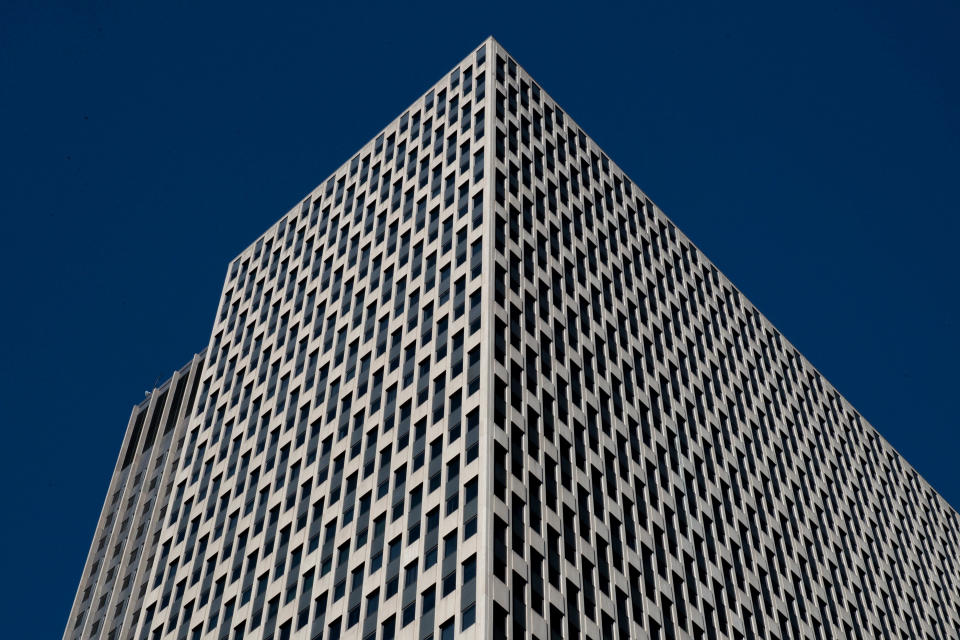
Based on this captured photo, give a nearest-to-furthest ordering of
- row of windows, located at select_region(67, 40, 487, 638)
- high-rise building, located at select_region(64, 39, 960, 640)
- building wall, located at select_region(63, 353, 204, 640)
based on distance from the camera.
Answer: high-rise building, located at select_region(64, 39, 960, 640), row of windows, located at select_region(67, 40, 487, 638), building wall, located at select_region(63, 353, 204, 640)

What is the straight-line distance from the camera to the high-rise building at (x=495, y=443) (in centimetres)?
7475

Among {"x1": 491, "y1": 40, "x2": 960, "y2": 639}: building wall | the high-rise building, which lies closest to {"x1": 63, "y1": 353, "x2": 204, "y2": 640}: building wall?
the high-rise building

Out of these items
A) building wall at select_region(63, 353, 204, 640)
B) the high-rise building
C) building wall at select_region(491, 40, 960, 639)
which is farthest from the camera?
building wall at select_region(63, 353, 204, 640)

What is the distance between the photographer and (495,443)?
74.9m

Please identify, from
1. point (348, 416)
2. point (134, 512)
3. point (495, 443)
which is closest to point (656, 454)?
point (495, 443)

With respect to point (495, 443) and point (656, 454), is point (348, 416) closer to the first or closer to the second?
point (495, 443)

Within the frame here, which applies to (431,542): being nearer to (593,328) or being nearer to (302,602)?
(302,602)

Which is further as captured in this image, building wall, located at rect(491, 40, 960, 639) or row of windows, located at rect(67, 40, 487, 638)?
building wall, located at rect(491, 40, 960, 639)

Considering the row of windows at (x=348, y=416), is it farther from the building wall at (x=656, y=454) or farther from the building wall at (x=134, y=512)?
the building wall at (x=656, y=454)

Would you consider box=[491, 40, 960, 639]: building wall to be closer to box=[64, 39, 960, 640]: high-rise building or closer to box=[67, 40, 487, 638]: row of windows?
box=[64, 39, 960, 640]: high-rise building

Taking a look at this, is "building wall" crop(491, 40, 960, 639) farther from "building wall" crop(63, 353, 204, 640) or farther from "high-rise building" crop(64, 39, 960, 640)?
"building wall" crop(63, 353, 204, 640)

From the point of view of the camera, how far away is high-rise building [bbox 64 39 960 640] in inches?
2943

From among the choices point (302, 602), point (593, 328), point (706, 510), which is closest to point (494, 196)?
point (593, 328)

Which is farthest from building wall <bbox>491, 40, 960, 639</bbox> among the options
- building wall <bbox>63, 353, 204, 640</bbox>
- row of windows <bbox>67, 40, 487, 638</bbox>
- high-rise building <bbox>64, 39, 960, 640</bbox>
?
building wall <bbox>63, 353, 204, 640</bbox>
